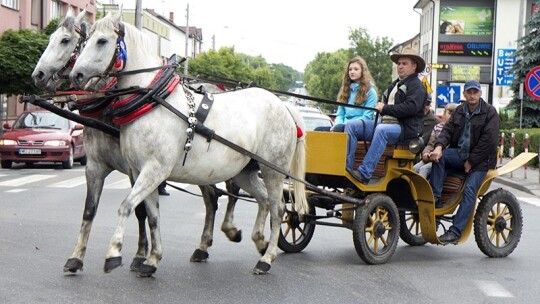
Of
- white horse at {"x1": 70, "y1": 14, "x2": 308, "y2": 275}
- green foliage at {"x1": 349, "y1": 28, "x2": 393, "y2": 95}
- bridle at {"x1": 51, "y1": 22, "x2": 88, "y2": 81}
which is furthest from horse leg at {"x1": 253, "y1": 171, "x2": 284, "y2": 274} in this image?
green foliage at {"x1": 349, "y1": 28, "x2": 393, "y2": 95}

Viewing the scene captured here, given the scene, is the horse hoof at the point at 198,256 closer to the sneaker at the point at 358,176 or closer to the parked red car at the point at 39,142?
the sneaker at the point at 358,176

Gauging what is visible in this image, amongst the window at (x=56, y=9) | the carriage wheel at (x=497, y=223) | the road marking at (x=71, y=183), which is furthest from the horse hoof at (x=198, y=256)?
the window at (x=56, y=9)

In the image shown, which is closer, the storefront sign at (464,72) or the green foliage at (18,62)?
the green foliage at (18,62)

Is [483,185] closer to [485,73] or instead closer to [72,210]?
[72,210]

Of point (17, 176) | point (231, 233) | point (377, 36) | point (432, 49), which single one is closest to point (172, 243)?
point (231, 233)

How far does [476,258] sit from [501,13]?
6887 centimetres

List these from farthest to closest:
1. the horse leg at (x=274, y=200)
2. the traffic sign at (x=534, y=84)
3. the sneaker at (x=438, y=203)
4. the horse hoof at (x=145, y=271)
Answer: the traffic sign at (x=534, y=84), the sneaker at (x=438, y=203), the horse leg at (x=274, y=200), the horse hoof at (x=145, y=271)

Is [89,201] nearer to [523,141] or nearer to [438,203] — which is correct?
[438,203]

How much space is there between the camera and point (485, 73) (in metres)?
76.6

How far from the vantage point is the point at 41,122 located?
25.1 m

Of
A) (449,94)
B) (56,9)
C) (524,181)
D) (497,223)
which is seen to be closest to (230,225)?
(497,223)

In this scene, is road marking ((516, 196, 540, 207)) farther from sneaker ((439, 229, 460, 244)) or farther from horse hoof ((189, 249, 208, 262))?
horse hoof ((189, 249, 208, 262))

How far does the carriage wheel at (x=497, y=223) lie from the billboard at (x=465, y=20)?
221ft

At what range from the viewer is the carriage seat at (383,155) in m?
9.14
